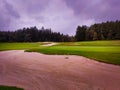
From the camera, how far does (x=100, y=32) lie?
54906 millimetres

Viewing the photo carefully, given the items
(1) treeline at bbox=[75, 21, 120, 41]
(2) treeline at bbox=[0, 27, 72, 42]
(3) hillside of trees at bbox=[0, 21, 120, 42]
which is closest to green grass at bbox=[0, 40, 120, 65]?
(1) treeline at bbox=[75, 21, 120, 41]

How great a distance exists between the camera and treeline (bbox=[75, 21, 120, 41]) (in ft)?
168

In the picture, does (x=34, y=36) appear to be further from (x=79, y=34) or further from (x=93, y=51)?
(x=93, y=51)

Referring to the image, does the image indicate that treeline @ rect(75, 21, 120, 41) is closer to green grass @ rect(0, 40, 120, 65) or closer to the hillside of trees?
the hillside of trees

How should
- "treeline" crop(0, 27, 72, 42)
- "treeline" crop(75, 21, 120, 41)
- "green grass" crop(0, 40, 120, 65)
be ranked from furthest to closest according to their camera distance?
"treeline" crop(0, 27, 72, 42) < "treeline" crop(75, 21, 120, 41) < "green grass" crop(0, 40, 120, 65)

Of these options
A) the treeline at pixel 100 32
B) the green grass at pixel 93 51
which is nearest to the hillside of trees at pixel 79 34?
the treeline at pixel 100 32

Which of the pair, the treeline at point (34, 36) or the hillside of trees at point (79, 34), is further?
the treeline at point (34, 36)

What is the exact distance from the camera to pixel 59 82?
27.0ft

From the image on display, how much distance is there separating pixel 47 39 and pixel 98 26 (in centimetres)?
2824

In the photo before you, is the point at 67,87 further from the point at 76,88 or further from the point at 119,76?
the point at 119,76

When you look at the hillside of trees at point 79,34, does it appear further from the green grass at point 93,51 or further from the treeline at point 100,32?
the green grass at point 93,51

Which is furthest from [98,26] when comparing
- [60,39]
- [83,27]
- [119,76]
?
[119,76]

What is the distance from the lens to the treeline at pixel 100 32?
168ft

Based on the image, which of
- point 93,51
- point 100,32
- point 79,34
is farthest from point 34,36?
point 93,51
